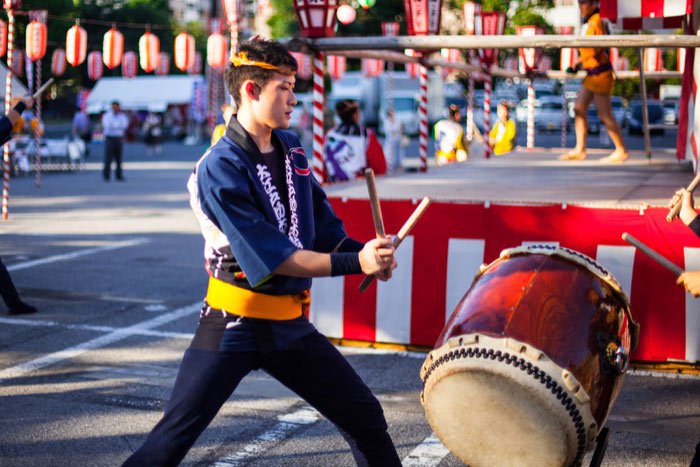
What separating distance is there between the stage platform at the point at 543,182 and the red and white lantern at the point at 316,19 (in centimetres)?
121

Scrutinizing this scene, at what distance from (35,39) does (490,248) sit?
1548 centimetres

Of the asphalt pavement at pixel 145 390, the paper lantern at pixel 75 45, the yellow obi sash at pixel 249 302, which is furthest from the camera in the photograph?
the paper lantern at pixel 75 45

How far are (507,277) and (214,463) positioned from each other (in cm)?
181

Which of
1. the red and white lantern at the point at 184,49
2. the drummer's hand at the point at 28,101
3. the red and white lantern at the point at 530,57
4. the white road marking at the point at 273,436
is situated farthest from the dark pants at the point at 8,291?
the red and white lantern at the point at 184,49

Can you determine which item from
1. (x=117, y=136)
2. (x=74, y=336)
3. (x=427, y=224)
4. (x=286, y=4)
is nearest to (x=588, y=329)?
(x=427, y=224)

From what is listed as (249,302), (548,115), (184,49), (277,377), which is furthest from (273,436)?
(548,115)

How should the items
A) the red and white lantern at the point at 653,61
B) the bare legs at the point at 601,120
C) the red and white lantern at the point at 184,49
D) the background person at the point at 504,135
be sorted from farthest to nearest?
the red and white lantern at the point at 184,49 < the background person at the point at 504,135 < the red and white lantern at the point at 653,61 < the bare legs at the point at 601,120

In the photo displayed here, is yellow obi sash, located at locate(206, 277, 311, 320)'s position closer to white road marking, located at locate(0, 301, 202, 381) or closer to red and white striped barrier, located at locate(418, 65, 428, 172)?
white road marking, located at locate(0, 301, 202, 381)

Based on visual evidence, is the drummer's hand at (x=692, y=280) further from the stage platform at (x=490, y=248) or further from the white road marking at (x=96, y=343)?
the white road marking at (x=96, y=343)

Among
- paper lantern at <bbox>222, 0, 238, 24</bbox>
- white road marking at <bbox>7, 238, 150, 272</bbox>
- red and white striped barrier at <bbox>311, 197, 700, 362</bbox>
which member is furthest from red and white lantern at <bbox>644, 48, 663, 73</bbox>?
red and white striped barrier at <bbox>311, 197, 700, 362</bbox>

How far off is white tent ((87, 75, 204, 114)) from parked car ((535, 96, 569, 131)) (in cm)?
1625

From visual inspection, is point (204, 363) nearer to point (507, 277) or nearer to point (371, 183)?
point (371, 183)

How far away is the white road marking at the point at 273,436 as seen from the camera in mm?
4824

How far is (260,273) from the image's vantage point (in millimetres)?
3244
